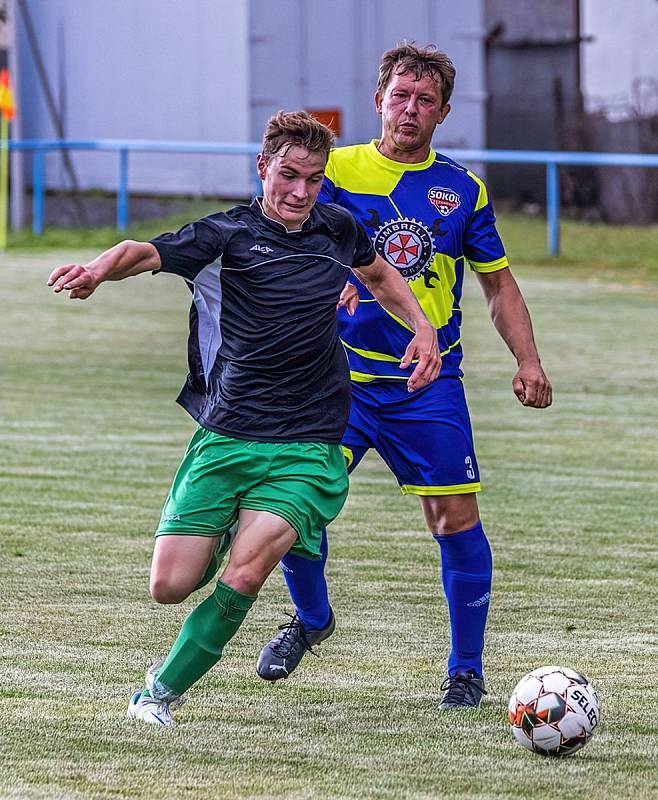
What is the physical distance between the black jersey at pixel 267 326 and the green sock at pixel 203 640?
484 mm

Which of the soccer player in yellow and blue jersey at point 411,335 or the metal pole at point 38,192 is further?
the metal pole at point 38,192

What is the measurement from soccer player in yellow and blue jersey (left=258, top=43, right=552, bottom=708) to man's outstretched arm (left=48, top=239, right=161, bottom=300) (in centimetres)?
100

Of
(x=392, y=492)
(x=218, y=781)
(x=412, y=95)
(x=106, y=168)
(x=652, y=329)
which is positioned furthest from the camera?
(x=106, y=168)

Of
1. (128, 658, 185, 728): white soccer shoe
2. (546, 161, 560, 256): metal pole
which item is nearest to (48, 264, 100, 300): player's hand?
(128, 658, 185, 728): white soccer shoe

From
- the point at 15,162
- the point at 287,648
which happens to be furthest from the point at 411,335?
the point at 15,162

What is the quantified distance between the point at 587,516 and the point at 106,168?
17335mm

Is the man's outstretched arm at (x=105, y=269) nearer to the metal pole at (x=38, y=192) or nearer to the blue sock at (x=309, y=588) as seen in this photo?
the blue sock at (x=309, y=588)

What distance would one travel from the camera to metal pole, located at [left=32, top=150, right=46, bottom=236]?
81.4ft

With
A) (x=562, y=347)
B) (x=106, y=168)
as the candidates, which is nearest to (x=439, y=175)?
→ (x=562, y=347)

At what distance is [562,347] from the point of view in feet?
52.7

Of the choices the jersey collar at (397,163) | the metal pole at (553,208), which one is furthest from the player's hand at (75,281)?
the metal pole at (553,208)

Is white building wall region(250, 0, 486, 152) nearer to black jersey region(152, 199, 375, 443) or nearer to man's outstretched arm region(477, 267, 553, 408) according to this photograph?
man's outstretched arm region(477, 267, 553, 408)

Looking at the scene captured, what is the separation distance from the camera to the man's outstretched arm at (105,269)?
4484mm

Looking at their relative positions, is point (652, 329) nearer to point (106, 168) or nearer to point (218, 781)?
point (106, 168)
